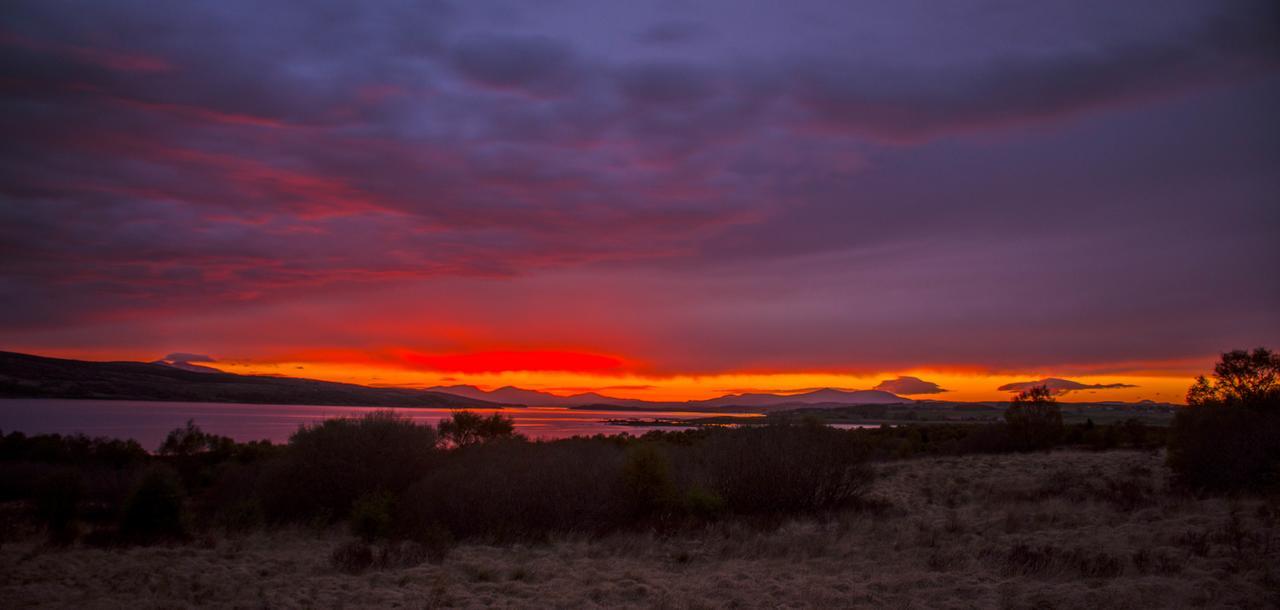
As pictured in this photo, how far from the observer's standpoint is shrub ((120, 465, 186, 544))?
17.7m

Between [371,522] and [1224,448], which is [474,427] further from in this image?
[1224,448]

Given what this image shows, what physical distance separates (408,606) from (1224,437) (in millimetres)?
23819

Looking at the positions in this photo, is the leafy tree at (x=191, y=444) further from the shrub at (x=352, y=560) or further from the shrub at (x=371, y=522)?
the shrub at (x=352, y=560)

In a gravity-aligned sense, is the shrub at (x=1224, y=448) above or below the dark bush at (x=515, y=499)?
above

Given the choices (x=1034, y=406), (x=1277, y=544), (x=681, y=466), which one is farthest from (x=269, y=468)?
(x=1034, y=406)

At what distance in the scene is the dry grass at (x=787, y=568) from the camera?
1041cm

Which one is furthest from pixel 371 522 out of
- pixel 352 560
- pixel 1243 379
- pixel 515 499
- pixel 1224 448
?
pixel 1243 379

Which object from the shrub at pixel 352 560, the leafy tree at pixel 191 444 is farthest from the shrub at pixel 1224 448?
the leafy tree at pixel 191 444

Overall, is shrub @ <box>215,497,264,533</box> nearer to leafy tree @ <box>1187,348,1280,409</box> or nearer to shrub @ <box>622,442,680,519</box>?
shrub @ <box>622,442,680,519</box>

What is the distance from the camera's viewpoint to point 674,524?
19.4 metres

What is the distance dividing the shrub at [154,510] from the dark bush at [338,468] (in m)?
4.14

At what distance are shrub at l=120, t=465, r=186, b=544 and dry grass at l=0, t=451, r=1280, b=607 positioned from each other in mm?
1742

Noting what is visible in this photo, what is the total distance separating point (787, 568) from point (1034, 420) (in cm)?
3947

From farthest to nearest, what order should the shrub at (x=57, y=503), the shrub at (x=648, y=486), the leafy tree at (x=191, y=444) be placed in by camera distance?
the leafy tree at (x=191, y=444)
the shrub at (x=648, y=486)
the shrub at (x=57, y=503)
